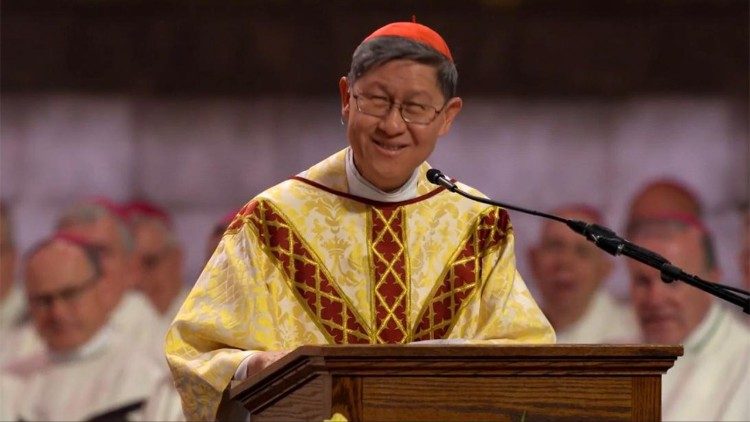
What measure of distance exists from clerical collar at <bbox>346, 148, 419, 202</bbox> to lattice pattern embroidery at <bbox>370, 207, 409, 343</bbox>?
0.03 metres

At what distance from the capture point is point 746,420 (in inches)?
287

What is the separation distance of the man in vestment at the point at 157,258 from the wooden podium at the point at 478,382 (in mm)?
4232

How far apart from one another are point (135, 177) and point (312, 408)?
176 inches

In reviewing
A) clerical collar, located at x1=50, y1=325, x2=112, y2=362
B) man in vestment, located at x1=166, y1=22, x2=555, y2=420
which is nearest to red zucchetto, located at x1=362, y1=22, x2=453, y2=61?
man in vestment, located at x1=166, y1=22, x2=555, y2=420

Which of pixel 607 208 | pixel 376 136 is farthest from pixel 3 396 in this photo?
pixel 376 136

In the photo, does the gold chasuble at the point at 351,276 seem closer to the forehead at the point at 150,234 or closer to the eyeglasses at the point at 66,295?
the forehead at the point at 150,234

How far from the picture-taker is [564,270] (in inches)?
300

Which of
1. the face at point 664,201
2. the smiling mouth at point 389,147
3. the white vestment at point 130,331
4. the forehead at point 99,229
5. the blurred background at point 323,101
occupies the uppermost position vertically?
the blurred background at point 323,101

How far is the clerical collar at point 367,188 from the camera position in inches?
164

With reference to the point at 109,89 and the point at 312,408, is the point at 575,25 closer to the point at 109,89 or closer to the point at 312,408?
the point at 109,89

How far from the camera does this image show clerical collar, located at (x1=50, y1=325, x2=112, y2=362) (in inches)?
295

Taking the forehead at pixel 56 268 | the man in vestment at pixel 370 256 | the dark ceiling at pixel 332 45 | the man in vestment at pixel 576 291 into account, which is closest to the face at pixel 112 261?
the forehead at pixel 56 268

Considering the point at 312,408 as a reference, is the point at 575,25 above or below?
above

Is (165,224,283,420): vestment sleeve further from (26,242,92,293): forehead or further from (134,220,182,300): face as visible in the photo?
(26,242,92,293): forehead
